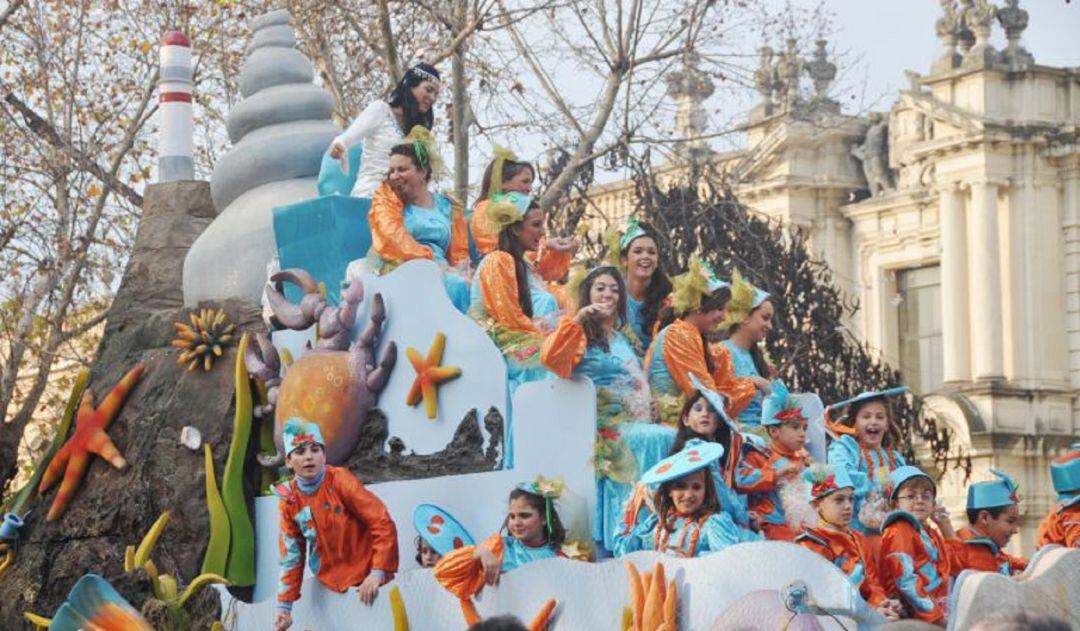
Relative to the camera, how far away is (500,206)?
1081 centimetres

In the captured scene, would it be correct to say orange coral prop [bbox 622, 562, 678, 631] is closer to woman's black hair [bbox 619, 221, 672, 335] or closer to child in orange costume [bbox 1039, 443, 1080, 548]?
child in orange costume [bbox 1039, 443, 1080, 548]

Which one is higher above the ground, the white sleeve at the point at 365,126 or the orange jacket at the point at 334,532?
the white sleeve at the point at 365,126

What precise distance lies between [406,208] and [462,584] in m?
2.51

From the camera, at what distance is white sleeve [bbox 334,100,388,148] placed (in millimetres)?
11586

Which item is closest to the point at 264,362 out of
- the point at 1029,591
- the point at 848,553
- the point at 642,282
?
the point at 642,282

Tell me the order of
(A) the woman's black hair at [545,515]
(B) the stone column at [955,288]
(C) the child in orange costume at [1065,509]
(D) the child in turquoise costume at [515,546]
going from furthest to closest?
(B) the stone column at [955,288], (C) the child in orange costume at [1065,509], (A) the woman's black hair at [545,515], (D) the child in turquoise costume at [515,546]

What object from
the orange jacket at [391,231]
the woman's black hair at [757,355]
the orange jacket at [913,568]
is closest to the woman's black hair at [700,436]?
the orange jacket at [913,568]

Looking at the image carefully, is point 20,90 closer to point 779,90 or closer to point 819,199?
point 779,90

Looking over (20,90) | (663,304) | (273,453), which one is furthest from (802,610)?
(20,90)

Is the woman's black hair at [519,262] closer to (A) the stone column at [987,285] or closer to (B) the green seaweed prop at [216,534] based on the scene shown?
(B) the green seaweed prop at [216,534]

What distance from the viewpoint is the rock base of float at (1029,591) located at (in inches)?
299

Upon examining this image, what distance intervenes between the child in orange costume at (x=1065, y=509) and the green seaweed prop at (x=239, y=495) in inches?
143

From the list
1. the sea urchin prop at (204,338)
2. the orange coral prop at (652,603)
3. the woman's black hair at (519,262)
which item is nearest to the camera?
the orange coral prop at (652,603)

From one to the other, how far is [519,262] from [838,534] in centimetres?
235
